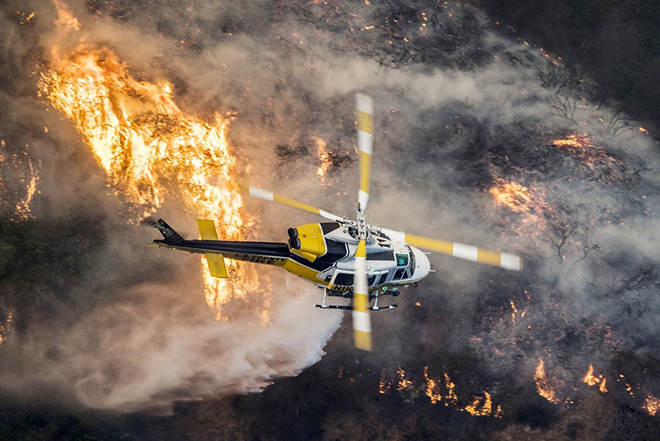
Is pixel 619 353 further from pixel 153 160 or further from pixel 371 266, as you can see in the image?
pixel 153 160

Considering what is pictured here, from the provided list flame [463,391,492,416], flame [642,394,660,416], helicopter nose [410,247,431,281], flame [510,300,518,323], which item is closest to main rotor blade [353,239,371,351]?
helicopter nose [410,247,431,281]

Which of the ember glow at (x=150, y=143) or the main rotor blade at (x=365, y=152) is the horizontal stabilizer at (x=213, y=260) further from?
the main rotor blade at (x=365, y=152)

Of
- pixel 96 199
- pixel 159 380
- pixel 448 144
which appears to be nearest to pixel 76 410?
pixel 159 380

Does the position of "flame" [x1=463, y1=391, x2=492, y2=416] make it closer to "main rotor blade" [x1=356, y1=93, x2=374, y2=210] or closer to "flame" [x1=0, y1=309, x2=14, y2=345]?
"main rotor blade" [x1=356, y1=93, x2=374, y2=210]

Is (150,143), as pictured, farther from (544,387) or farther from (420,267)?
(544,387)

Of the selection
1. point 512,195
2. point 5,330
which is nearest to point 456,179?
point 512,195

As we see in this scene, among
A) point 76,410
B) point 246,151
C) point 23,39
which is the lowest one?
point 76,410

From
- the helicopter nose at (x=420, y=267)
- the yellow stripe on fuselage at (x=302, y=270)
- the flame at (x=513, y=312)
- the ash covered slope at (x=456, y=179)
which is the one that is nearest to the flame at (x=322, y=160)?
the ash covered slope at (x=456, y=179)
